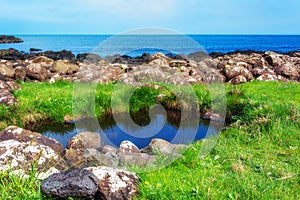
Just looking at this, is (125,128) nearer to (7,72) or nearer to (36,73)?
(36,73)

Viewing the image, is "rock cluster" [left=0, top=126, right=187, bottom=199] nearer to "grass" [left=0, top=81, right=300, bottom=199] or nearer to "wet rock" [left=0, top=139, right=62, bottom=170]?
"wet rock" [left=0, top=139, right=62, bottom=170]

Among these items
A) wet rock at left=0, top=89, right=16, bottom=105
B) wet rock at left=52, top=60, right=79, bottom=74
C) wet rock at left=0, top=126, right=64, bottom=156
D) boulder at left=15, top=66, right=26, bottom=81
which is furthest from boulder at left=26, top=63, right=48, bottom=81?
wet rock at left=0, top=126, right=64, bottom=156

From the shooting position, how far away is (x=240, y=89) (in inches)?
476

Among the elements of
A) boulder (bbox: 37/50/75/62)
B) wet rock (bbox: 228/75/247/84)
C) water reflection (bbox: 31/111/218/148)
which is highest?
wet rock (bbox: 228/75/247/84)

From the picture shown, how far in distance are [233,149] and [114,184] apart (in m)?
3.23

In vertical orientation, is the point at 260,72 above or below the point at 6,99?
above

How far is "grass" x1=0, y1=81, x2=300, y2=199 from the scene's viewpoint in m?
4.94

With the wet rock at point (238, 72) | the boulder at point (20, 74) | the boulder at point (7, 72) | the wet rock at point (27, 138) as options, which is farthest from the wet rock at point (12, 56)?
the wet rock at point (27, 138)

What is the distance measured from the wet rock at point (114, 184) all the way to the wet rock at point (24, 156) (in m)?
1.00

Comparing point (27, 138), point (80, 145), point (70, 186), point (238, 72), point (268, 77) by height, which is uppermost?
point (238, 72)

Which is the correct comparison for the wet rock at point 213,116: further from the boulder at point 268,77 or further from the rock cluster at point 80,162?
the boulder at point 268,77

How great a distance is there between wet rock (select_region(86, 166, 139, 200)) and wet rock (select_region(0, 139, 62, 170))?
100cm

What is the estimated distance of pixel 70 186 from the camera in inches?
180

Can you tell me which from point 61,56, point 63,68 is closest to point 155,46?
point 61,56
